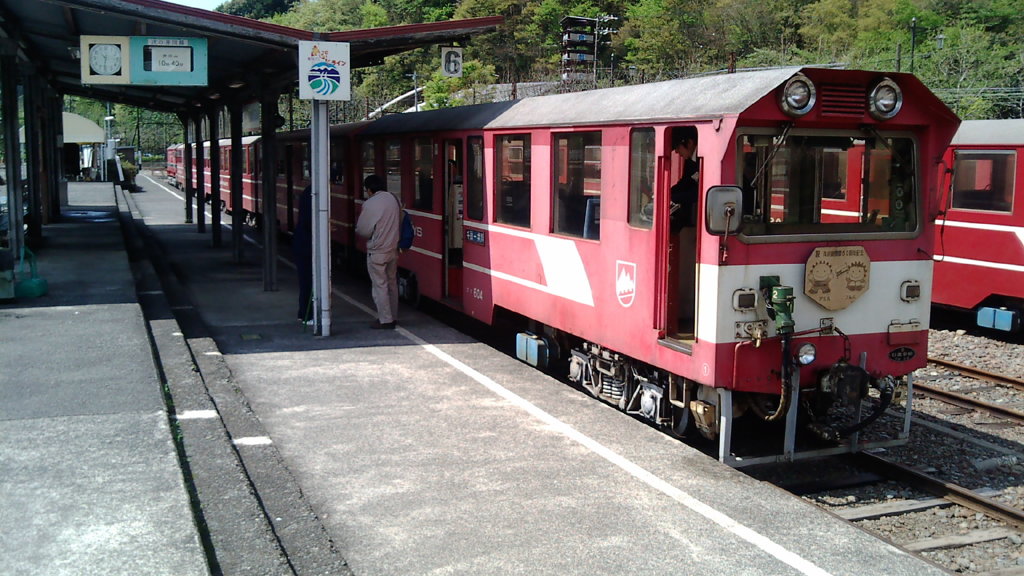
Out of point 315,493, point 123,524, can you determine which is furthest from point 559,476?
point 123,524

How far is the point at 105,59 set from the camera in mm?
12141

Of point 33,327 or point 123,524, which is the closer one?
point 123,524

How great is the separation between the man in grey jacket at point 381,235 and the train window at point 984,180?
7292 mm

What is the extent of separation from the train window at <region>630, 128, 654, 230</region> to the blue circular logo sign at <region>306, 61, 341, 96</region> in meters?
4.53

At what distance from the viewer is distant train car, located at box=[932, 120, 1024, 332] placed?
12266 mm

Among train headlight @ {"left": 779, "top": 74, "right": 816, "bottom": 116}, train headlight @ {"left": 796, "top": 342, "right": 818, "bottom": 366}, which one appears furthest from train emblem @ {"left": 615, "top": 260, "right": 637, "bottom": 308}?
train headlight @ {"left": 779, "top": 74, "right": 816, "bottom": 116}

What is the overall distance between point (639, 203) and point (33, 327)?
621cm

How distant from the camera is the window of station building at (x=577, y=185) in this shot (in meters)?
8.41

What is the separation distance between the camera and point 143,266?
15.8 meters

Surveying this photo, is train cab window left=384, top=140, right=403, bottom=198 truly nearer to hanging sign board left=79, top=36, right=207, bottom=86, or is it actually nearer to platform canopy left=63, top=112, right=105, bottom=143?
hanging sign board left=79, top=36, right=207, bottom=86

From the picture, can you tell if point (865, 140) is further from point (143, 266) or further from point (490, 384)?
point (143, 266)

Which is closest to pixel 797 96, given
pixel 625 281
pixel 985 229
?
pixel 625 281

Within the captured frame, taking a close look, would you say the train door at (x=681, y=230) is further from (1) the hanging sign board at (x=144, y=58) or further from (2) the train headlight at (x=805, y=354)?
(1) the hanging sign board at (x=144, y=58)

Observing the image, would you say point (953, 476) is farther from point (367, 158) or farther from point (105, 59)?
point (105, 59)
